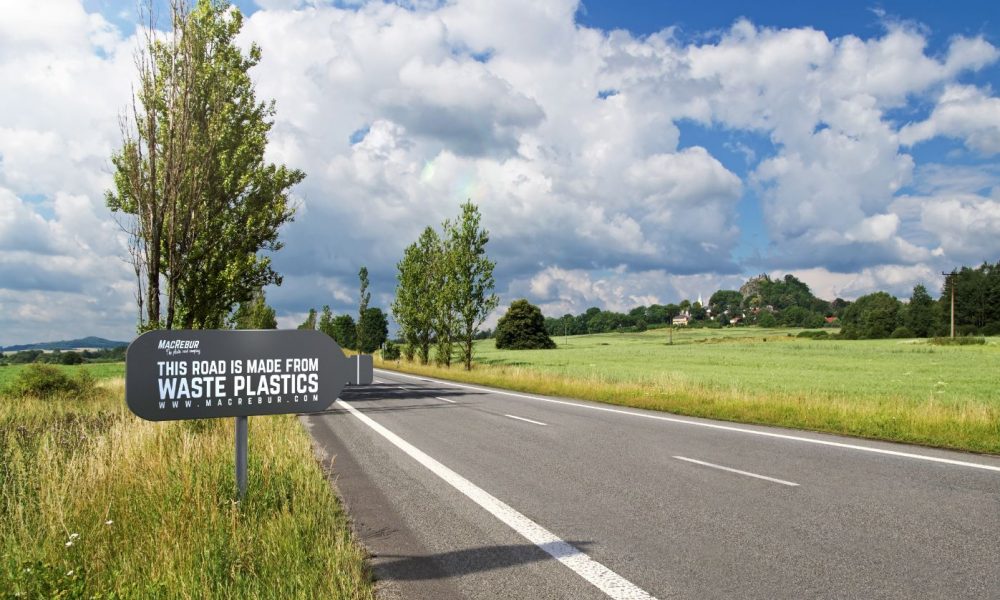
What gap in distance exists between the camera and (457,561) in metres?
4.50

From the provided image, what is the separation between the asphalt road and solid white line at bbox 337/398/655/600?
0.06ft

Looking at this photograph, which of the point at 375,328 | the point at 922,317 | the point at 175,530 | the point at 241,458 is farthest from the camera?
the point at 922,317

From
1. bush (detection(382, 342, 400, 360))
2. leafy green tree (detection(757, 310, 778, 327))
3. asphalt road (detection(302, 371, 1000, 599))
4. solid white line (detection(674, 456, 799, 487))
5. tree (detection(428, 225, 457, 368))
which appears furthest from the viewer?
leafy green tree (detection(757, 310, 778, 327))

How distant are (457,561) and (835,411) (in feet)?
37.6

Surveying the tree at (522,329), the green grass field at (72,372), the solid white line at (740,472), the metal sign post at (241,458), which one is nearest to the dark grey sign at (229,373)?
the metal sign post at (241,458)

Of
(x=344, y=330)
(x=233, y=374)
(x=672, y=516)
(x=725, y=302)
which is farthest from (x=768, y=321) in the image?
(x=233, y=374)

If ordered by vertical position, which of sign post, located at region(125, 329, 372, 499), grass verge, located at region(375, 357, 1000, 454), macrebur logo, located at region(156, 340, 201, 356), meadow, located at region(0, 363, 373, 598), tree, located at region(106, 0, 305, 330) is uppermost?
tree, located at region(106, 0, 305, 330)

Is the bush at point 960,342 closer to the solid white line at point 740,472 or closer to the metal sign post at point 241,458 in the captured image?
the solid white line at point 740,472

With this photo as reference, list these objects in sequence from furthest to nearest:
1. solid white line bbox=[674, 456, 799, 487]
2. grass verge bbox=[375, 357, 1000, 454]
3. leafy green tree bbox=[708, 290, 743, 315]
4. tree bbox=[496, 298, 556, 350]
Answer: leafy green tree bbox=[708, 290, 743, 315]
tree bbox=[496, 298, 556, 350]
grass verge bbox=[375, 357, 1000, 454]
solid white line bbox=[674, 456, 799, 487]

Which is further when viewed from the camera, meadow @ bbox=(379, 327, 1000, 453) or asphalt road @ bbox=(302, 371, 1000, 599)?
meadow @ bbox=(379, 327, 1000, 453)

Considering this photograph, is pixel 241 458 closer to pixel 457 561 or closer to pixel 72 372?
pixel 457 561

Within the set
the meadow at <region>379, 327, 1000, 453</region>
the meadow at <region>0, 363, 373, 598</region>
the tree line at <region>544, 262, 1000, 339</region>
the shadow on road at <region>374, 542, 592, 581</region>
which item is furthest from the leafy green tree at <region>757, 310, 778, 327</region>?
the shadow on road at <region>374, 542, 592, 581</region>

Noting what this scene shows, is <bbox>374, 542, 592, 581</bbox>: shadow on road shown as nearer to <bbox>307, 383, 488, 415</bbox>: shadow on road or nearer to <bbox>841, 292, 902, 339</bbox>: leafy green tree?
<bbox>307, 383, 488, 415</bbox>: shadow on road

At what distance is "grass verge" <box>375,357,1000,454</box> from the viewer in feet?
33.0
